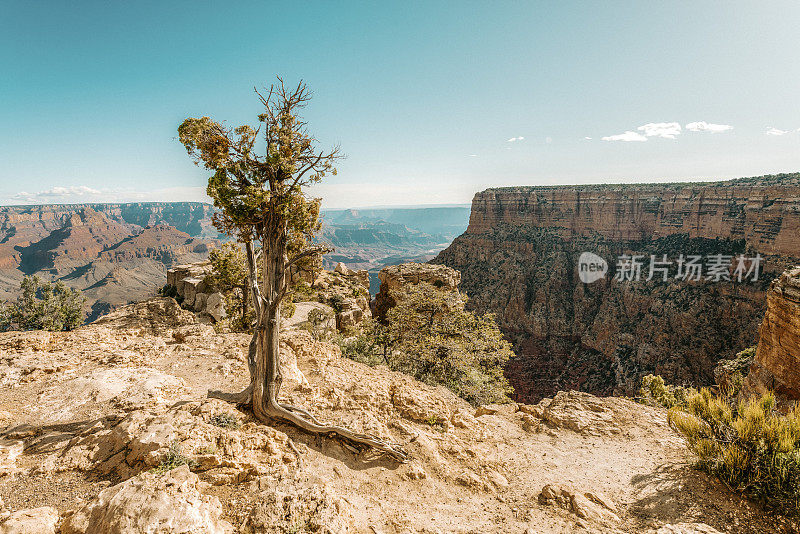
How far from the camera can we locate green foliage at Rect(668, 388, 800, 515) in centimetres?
589

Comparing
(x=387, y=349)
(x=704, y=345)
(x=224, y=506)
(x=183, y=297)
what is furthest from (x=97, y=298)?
(x=704, y=345)

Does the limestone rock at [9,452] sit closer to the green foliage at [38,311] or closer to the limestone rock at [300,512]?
the limestone rock at [300,512]

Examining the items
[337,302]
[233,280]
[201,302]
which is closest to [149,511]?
[233,280]

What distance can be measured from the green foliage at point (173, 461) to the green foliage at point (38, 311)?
136 ft

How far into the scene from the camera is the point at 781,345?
616 inches

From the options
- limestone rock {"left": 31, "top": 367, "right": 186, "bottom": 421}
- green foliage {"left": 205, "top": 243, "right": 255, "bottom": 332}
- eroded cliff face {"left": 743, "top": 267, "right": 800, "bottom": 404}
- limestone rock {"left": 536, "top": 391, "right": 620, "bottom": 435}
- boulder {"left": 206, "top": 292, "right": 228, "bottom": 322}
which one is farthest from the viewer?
boulder {"left": 206, "top": 292, "right": 228, "bottom": 322}

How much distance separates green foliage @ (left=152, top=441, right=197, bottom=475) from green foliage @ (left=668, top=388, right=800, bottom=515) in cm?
990

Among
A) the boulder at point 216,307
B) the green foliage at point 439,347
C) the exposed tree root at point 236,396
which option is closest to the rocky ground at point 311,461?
the exposed tree root at point 236,396

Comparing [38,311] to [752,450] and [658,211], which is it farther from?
[658,211]

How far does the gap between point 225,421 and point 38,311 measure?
4461 centimetres

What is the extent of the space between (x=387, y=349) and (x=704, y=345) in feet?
151

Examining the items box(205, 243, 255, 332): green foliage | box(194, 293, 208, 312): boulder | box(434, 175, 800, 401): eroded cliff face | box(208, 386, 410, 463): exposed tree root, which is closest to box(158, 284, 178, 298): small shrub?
box(194, 293, 208, 312): boulder

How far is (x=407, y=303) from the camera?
18.6 meters

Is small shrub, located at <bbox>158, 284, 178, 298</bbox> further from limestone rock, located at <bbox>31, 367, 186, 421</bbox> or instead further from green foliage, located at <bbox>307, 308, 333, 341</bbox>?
limestone rock, located at <bbox>31, 367, 186, 421</bbox>
